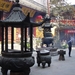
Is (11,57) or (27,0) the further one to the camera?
(27,0)

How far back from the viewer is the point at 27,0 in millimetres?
25266

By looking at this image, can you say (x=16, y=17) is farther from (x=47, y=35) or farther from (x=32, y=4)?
(x=32, y=4)

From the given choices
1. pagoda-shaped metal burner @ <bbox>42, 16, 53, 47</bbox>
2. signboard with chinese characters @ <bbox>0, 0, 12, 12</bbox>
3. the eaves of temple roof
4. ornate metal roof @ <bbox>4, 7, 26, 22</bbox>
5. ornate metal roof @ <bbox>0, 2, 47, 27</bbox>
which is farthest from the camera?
the eaves of temple roof

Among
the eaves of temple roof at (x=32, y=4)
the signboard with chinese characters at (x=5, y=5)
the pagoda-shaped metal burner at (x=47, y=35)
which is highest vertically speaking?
the eaves of temple roof at (x=32, y=4)

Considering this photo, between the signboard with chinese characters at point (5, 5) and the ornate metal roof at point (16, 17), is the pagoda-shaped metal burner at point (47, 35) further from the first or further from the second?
the ornate metal roof at point (16, 17)

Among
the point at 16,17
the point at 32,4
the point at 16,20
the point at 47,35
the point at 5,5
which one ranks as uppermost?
the point at 32,4

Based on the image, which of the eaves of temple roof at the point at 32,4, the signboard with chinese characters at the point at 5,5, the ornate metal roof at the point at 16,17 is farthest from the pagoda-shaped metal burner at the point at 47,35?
the ornate metal roof at the point at 16,17

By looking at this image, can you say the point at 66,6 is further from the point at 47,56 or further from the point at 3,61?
the point at 3,61

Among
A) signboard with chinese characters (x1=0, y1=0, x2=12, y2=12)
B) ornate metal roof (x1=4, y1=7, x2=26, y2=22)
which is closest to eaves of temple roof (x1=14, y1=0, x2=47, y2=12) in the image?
signboard with chinese characters (x1=0, y1=0, x2=12, y2=12)

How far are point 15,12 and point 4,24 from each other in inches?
23.5

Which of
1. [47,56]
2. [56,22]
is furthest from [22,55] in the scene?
[56,22]

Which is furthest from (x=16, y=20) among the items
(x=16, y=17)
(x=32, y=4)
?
(x=32, y=4)

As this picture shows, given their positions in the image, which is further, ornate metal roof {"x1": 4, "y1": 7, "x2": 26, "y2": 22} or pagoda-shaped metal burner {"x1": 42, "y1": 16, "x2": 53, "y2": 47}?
pagoda-shaped metal burner {"x1": 42, "y1": 16, "x2": 53, "y2": 47}

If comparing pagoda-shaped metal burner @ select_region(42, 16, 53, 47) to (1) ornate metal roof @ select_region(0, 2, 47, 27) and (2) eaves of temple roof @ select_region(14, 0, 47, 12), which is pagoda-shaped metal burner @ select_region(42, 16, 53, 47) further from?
(1) ornate metal roof @ select_region(0, 2, 47, 27)
